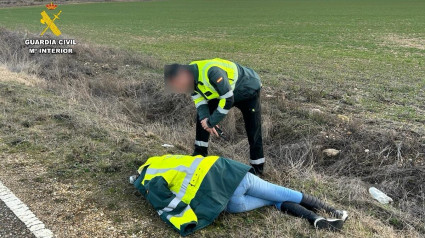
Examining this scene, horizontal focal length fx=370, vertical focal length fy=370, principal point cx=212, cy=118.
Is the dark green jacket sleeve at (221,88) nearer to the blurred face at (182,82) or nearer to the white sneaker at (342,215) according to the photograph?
the blurred face at (182,82)

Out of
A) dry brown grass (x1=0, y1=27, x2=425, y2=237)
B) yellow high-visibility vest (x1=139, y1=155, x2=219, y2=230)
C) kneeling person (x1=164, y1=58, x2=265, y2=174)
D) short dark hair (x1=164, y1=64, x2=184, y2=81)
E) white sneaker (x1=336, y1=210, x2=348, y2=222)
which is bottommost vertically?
dry brown grass (x1=0, y1=27, x2=425, y2=237)

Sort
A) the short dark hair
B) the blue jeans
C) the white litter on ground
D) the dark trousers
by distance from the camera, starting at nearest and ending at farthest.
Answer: the white litter on ground → the blue jeans → the short dark hair → the dark trousers

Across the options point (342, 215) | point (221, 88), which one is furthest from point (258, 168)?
point (342, 215)

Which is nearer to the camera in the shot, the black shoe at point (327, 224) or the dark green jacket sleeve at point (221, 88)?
the black shoe at point (327, 224)

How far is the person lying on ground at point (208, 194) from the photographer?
3.23 m

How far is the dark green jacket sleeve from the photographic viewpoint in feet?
13.0

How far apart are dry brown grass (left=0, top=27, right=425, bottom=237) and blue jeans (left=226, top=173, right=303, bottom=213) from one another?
9cm

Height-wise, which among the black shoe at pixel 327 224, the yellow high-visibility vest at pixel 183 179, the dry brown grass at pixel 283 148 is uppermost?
the yellow high-visibility vest at pixel 183 179

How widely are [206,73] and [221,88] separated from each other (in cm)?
23

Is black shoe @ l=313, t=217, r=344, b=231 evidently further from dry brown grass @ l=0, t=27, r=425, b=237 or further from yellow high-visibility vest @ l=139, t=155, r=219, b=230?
yellow high-visibility vest @ l=139, t=155, r=219, b=230

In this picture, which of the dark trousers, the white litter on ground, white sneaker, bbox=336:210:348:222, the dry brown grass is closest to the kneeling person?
the dark trousers

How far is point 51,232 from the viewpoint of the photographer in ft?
10.5

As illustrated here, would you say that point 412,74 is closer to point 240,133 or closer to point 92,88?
point 240,133

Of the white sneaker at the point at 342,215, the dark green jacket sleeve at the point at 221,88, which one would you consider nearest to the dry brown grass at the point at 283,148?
the white sneaker at the point at 342,215
